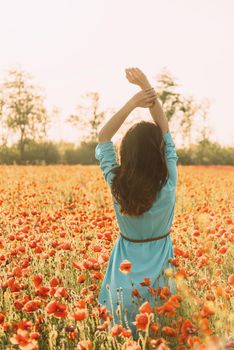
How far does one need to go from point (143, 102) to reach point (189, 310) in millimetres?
1292

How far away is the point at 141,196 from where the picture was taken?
127 inches

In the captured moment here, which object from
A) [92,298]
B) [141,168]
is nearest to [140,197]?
[141,168]

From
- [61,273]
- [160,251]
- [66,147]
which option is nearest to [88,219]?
[61,273]

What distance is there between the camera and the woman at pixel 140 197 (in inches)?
127

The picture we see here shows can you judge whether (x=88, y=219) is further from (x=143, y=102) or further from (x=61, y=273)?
(x=143, y=102)

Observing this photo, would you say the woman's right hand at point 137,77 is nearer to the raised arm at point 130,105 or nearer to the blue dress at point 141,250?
the raised arm at point 130,105

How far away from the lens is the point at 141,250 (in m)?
3.42

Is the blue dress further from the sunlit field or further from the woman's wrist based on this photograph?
the woman's wrist

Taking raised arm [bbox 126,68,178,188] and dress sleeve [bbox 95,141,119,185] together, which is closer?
raised arm [bbox 126,68,178,188]

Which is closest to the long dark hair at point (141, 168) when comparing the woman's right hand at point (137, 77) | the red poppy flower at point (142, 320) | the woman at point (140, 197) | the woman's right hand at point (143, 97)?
the woman at point (140, 197)

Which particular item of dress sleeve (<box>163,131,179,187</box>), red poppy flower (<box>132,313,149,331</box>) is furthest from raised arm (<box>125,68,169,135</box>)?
red poppy flower (<box>132,313,149,331</box>)

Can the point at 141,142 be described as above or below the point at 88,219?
above

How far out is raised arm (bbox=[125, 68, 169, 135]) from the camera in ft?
10.6

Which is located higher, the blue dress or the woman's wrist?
the woman's wrist
